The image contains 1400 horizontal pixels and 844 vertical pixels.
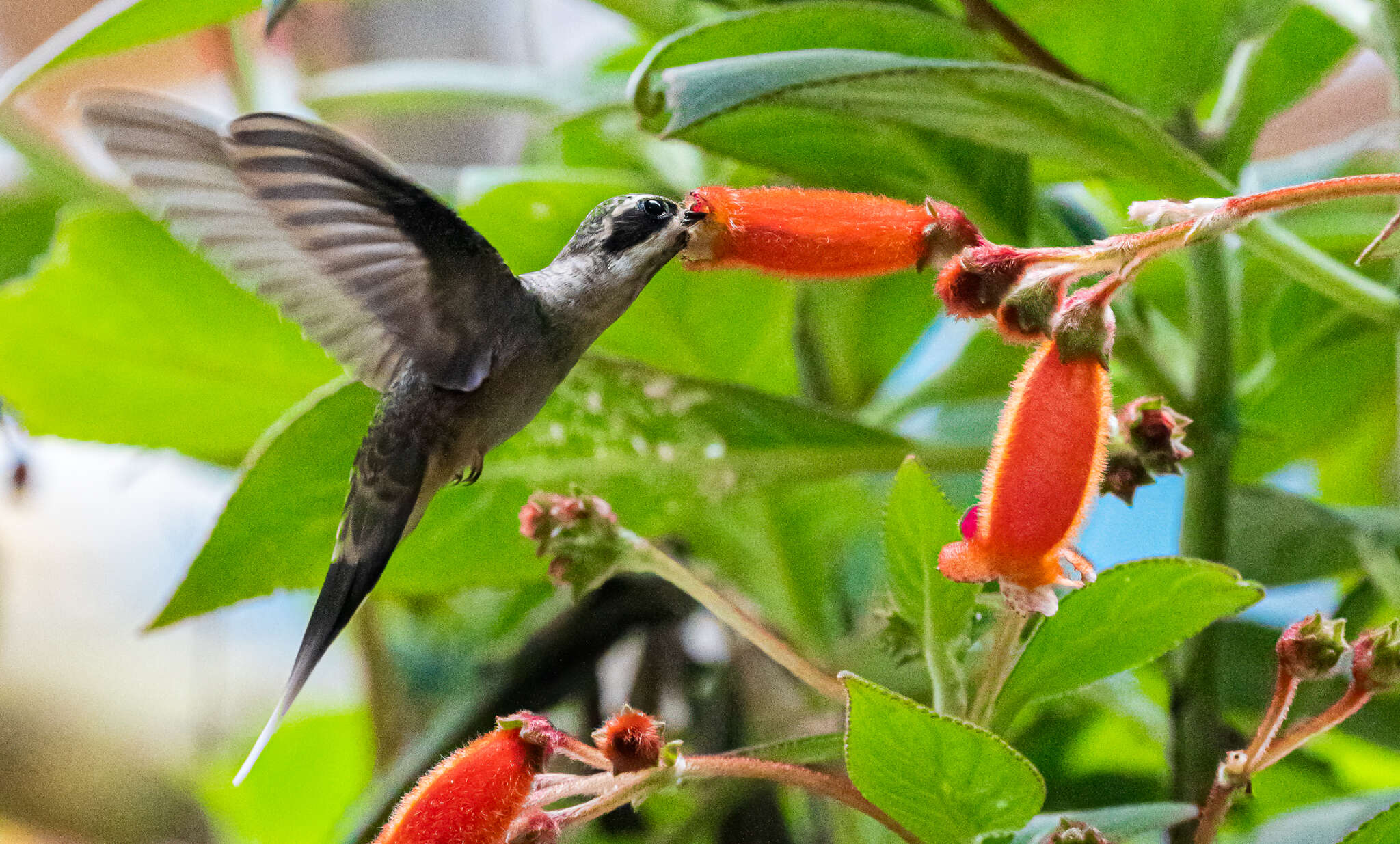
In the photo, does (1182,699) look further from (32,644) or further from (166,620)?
(32,644)

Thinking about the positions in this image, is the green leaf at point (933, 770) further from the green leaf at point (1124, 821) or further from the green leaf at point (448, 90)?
the green leaf at point (448, 90)

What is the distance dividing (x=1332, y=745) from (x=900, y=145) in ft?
1.78

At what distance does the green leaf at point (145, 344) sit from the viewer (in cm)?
61

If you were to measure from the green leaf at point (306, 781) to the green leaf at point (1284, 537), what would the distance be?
0.65 meters

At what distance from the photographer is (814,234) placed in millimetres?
308

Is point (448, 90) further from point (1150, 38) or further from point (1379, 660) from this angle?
point (1379, 660)

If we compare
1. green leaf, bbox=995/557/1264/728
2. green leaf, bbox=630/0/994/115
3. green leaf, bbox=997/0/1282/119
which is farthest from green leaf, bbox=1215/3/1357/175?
green leaf, bbox=995/557/1264/728

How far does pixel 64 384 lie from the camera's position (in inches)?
24.5

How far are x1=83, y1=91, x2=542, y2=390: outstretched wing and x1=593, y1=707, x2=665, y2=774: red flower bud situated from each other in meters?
0.11

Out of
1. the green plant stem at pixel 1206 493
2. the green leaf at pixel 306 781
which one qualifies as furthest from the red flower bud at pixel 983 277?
the green leaf at pixel 306 781

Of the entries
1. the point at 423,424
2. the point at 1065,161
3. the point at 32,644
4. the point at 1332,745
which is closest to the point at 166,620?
the point at 423,424

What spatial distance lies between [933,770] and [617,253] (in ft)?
0.54

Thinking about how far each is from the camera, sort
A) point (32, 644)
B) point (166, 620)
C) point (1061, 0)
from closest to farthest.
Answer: point (166, 620) → point (1061, 0) → point (32, 644)

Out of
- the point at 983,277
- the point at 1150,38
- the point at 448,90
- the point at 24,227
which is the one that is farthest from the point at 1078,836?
the point at 24,227
